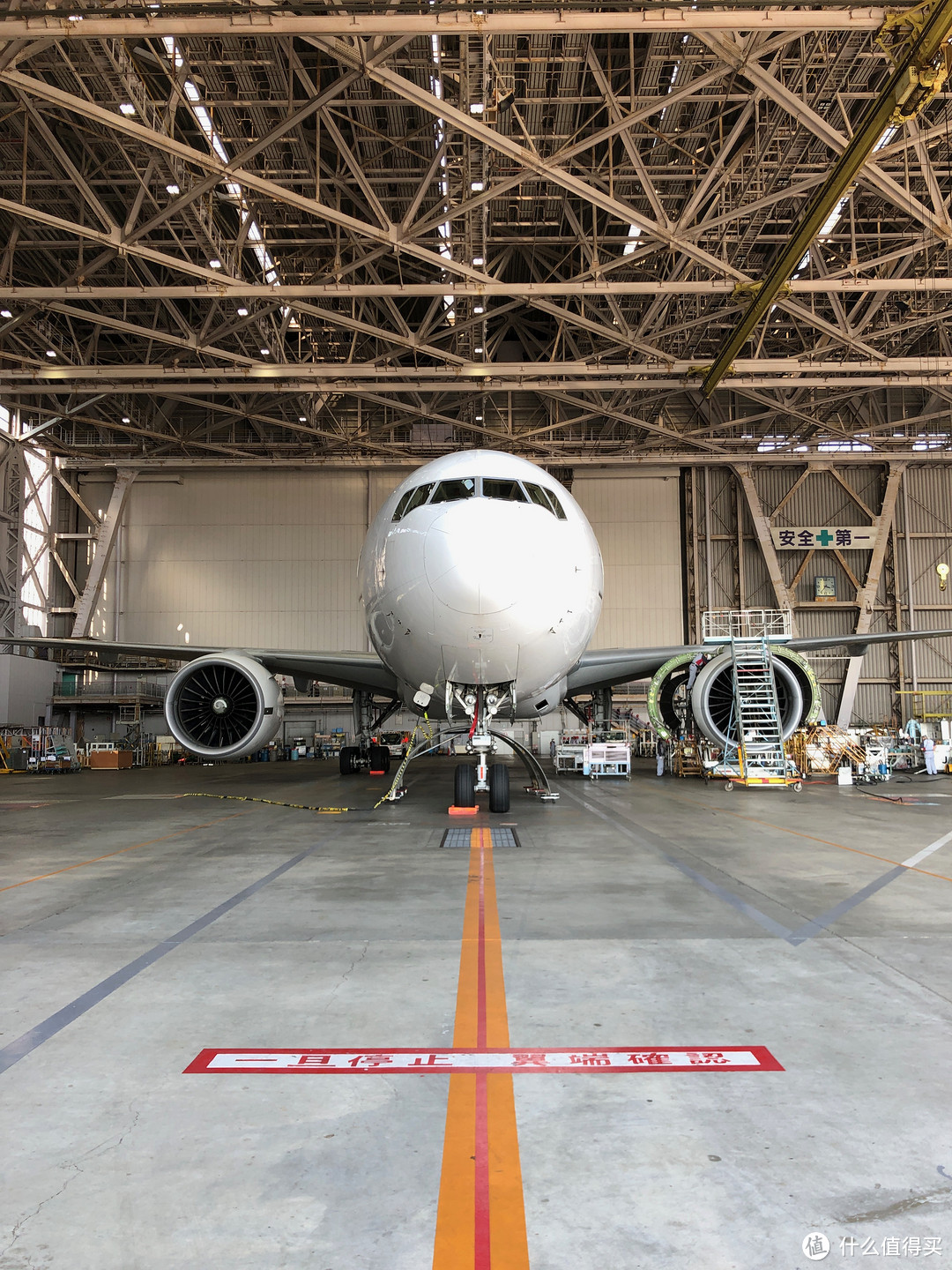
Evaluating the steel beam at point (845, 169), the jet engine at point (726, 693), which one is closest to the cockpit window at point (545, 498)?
the jet engine at point (726, 693)

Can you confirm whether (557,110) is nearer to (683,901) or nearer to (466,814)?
(466,814)

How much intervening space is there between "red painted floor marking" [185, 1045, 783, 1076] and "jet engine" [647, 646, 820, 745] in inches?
536

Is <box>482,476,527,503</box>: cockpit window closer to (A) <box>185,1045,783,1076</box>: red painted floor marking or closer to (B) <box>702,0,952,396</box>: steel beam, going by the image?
(A) <box>185,1045,783,1076</box>: red painted floor marking

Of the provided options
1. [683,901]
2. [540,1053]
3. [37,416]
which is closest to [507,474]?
[683,901]

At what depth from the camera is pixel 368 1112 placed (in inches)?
102

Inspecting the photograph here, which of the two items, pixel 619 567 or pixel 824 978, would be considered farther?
pixel 619 567

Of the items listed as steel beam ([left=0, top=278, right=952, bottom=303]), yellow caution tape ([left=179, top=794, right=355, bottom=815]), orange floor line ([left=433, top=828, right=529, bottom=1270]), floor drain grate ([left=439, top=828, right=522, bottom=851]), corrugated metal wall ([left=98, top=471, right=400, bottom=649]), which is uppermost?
steel beam ([left=0, top=278, right=952, bottom=303])

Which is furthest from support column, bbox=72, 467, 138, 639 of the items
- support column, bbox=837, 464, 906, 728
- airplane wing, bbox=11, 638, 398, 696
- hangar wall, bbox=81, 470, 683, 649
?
support column, bbox=837, 464, 906, 728

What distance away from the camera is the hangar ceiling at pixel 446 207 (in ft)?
50.7

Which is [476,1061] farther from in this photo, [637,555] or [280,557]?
[637,555]

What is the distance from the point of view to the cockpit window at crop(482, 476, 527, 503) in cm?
967

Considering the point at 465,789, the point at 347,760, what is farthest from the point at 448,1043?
the point at 347,760

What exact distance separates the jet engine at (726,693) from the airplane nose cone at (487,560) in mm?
8153

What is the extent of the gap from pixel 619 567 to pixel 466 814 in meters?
27.6
